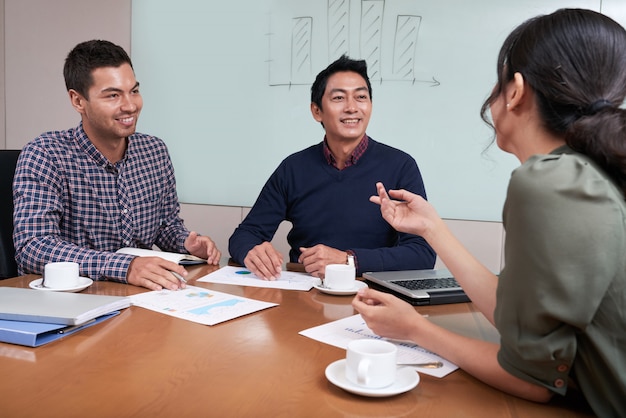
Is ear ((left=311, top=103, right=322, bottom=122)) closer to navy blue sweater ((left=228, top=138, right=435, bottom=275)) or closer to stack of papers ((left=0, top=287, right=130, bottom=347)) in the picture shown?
navy blue sweater ((left=228, top=138, right=435, bottom=275))

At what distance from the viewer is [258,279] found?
174cm

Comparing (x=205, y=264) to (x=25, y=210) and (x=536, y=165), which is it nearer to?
(x=25, y=210)

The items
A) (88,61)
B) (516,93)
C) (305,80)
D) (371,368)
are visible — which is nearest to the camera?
(371,368)

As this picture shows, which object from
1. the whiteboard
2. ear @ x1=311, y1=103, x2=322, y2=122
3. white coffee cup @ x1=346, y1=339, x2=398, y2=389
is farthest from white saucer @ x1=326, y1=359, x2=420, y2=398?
the whiteboard

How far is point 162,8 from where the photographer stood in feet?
11.4

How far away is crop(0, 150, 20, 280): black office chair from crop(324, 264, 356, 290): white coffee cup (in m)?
1.17

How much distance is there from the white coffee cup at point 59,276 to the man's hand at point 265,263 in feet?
1.71

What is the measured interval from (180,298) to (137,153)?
1.02 meters

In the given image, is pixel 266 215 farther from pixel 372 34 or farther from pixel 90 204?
pixel 372 34

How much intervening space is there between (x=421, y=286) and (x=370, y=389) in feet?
2.31

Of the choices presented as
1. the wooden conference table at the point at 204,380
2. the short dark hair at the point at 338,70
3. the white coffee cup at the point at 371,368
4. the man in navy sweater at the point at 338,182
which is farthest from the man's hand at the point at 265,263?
the short dark hair at the point at 338,70

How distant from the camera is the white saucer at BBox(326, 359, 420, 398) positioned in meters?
0.89

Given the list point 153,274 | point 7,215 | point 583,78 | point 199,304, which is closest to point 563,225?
point 583,78

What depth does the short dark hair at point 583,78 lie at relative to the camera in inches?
35.2
